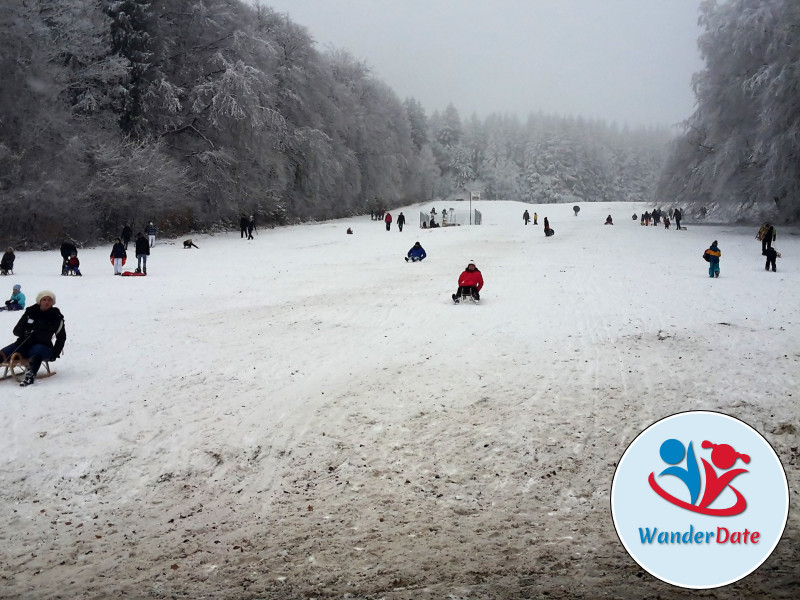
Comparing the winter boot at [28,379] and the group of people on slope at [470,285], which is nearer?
the winter boot at [28,379]

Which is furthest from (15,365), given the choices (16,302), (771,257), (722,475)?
(771,257)

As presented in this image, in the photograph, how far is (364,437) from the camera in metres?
7.25

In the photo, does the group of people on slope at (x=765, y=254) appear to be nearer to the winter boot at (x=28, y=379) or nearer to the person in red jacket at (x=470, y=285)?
the person in red jacket at (x=470, y=285)

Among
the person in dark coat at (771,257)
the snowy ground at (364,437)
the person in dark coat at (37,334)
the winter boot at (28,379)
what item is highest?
the person in dark coat at (771,257)

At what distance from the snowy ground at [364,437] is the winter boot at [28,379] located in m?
0.12

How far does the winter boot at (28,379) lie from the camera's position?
862cm

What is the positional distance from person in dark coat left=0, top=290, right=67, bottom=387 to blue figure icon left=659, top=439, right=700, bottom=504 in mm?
8644

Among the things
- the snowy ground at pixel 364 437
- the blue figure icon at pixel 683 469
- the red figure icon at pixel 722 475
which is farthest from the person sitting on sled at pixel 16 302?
the red figure icon at pixel 722 475

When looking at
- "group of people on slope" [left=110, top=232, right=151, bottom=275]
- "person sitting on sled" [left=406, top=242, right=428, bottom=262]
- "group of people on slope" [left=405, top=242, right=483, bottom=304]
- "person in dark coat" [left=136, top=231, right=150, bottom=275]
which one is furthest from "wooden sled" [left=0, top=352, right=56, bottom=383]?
"person sitting on sled" [left=406, top=242, right=428, bottom=262]

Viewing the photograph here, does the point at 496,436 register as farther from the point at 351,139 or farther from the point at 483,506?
the point at 351,139

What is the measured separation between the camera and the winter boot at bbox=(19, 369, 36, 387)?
28.3ft

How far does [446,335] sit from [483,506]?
6.73 meters

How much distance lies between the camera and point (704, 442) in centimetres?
308

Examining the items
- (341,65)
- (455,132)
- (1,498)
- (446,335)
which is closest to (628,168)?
(455,132)
